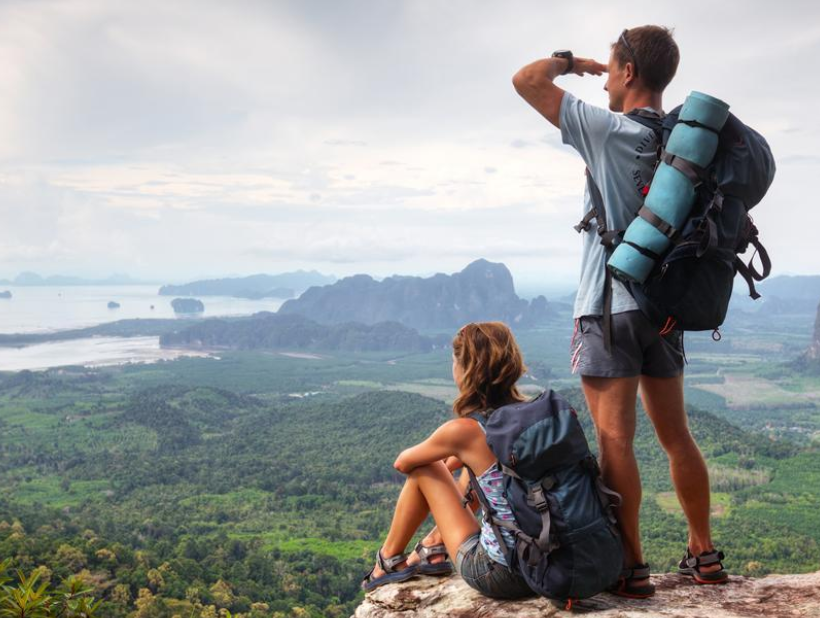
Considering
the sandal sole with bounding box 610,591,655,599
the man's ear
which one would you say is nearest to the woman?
the sandal sole with bounding box 610,591,655,599

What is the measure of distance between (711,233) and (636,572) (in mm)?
1444

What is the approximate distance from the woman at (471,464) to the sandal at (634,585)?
15.8 inches

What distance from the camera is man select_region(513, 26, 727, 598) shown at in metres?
2.73

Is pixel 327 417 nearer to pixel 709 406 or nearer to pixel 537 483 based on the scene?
pixel 709 406

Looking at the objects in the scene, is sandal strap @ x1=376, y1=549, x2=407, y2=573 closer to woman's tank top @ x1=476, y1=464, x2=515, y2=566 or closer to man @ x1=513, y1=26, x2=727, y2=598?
woman's tank top @ x1=476, y1=464, x2=515, y2=566

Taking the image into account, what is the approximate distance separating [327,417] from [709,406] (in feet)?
133

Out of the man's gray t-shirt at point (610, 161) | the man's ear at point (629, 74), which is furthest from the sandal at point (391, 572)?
the man's ear at point (629, 74)

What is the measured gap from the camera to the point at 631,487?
2.88 metres

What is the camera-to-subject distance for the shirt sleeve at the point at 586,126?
8.91 feet

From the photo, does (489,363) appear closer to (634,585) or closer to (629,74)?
(634,585)

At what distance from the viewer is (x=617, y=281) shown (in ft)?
9.06

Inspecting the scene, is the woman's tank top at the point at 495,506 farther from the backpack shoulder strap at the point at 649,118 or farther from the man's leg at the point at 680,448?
the backpack shoulder strap at the point at 649,118

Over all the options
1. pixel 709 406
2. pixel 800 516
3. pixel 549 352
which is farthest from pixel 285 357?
pixel 800 516

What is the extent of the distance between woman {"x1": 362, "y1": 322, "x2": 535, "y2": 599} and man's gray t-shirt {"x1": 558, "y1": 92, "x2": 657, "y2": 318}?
1.32 feet
